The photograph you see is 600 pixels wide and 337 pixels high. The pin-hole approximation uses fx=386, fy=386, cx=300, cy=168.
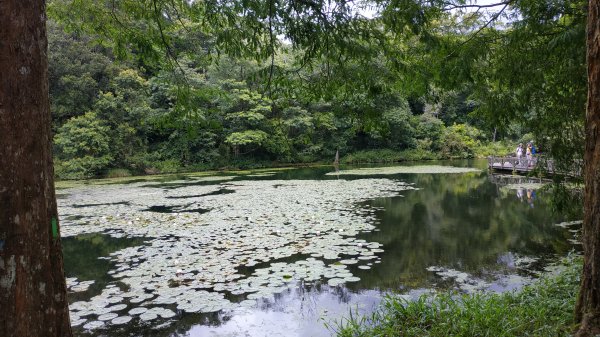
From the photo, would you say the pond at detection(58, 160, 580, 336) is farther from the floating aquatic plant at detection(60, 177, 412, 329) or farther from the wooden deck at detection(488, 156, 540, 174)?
the wooden deck at detection(488, 156, 540, 174)

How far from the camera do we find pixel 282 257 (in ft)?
19.1

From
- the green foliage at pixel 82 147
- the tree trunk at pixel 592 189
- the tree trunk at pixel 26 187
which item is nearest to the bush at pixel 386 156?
the green foliage at pixel 82 147

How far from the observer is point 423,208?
1021 cm

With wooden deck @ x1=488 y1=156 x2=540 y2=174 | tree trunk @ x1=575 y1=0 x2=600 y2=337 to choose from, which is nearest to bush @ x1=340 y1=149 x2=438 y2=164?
wooden deck @ x1=488 y1=156 x2=540 y2=174

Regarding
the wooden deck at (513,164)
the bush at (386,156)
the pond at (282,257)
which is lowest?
the pond at (282,257)

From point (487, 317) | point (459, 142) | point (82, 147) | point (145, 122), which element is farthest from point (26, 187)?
point (459, 142)

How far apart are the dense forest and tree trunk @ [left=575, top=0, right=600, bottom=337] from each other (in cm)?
156

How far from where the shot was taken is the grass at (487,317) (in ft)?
9.56

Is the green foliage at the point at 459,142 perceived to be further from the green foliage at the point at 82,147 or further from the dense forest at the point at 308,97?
the green foliage at the point at 82,147

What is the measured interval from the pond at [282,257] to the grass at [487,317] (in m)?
0.56

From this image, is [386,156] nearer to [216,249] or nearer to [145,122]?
[145,122]

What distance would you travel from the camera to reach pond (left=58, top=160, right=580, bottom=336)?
4.14m

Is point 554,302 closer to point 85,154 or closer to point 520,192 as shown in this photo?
point 520,192

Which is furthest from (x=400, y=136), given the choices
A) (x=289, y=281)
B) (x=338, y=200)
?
(x=289, y=281)
